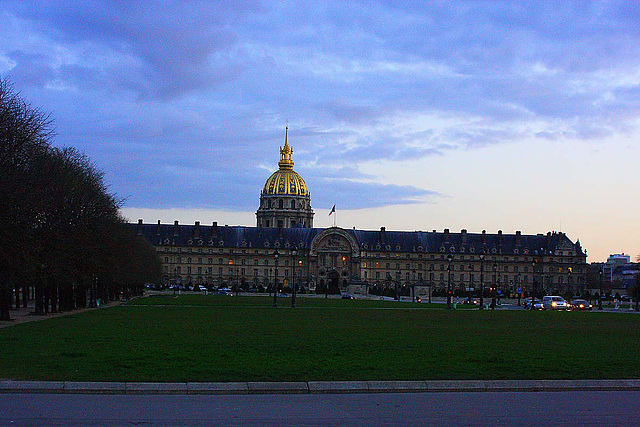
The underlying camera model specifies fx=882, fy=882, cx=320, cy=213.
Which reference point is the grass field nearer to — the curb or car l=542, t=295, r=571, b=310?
the curb

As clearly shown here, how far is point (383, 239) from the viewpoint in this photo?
182125 mm

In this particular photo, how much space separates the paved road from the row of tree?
21180mm

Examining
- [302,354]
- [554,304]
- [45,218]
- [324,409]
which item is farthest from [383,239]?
[324,409]

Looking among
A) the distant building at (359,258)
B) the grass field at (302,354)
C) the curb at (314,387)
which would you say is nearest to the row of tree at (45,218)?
the grass field at (302,354)

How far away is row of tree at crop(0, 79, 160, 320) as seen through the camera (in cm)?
3544

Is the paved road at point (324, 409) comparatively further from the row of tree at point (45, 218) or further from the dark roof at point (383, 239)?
the dark roof at point (383, 239)

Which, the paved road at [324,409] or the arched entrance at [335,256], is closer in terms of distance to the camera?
the paved road at [324,409]

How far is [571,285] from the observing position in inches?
7067

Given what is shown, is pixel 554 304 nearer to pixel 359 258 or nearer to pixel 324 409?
pixel 324 409

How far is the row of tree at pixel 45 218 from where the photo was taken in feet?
116

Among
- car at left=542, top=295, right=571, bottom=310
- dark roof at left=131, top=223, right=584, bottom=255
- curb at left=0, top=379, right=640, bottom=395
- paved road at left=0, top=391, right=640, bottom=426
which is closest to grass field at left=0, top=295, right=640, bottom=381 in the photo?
curb at left=0, top=379, right=640, bottom=395

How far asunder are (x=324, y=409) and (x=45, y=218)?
32.1 metres

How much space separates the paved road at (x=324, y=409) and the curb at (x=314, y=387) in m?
0.39

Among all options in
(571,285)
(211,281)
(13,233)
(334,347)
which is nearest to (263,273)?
(211,281)
